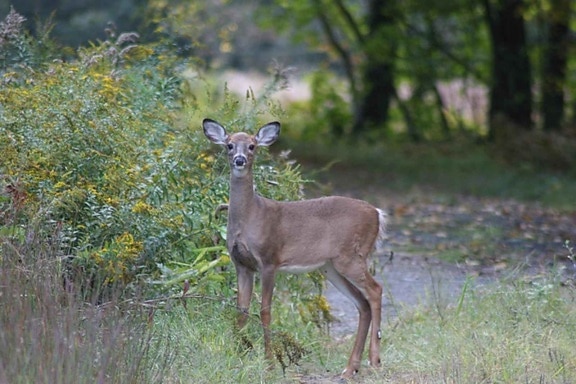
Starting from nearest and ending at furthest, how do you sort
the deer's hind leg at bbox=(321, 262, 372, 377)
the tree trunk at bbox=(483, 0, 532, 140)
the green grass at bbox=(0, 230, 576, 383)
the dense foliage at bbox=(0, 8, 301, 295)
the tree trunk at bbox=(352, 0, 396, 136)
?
the green grass at bbox=(0, 230, 576, 383) → the dense foliage at bbox=(0, 8, 301, 295) → the deer's hind leg at bbox=(321, 262, 372, 377) → the tree trunk at bbox=(483, 0, 532, 140) → the tree trunk at bbox=(352, 0, 396, 136)

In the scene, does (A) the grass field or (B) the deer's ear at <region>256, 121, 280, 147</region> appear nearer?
(A) the grass field

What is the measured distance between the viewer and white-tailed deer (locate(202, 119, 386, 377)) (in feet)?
26.7

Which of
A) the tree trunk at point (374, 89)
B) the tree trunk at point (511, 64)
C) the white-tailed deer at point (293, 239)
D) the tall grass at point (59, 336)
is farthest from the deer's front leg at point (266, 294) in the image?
the tree trunk at point (374, 89)

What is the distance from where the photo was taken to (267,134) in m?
8.41

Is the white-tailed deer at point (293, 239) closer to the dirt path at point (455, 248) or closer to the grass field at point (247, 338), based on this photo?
the grass field at point (247, 338)

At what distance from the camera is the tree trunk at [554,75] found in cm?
2458

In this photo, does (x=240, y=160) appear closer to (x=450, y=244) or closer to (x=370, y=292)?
(x=370, y=292)

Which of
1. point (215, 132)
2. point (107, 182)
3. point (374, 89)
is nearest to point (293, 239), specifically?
point (215, 132)

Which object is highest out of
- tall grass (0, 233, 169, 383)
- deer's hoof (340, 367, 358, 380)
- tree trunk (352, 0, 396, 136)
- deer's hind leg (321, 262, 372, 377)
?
tall grass (0, 233, 169, 383)

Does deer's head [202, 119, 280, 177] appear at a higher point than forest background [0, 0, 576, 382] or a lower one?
higher

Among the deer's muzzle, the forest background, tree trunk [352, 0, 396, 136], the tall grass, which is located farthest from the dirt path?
tree trunk [352, 0, 396, 136]

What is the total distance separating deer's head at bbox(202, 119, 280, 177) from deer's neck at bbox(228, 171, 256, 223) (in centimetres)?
5

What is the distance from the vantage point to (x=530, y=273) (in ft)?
35.6

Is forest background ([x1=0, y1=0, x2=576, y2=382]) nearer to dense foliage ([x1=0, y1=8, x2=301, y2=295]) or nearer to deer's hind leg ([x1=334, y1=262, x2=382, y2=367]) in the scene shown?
dense foliage ([x1=0, y1=8, x2=301, y2=295])
